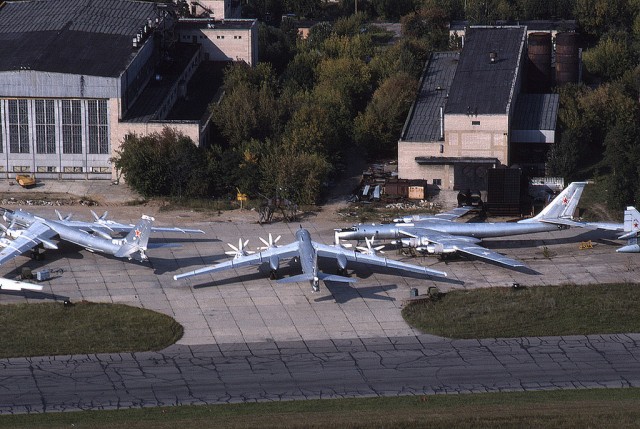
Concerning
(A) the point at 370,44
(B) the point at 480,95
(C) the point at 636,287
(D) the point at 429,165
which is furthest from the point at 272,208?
(A) the point at 370,44

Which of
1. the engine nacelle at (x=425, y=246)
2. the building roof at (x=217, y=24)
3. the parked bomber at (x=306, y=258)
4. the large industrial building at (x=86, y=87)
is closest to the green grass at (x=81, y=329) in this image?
the parked bomber at (x=306, y=258)

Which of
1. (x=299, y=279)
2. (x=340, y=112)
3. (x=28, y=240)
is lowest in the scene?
(x=299, y=279)

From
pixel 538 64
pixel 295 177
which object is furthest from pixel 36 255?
pixel 538 64

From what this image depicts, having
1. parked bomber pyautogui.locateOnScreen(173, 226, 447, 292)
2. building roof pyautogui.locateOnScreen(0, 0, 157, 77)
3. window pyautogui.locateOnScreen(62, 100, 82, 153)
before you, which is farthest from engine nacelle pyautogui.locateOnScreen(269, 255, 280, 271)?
building roof pyautogui.locateOnScreen(0, 0, 157, 77)

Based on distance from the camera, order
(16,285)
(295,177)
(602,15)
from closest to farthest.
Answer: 1. (16,285)
2. (295,177)
3. (602,15)

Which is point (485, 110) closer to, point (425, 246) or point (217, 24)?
point (425, 246)

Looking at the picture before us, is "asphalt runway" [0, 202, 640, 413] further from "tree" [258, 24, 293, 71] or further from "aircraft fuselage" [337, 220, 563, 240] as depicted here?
"tree" [258, 24, 293, 71]

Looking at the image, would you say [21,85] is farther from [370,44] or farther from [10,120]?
[370,44]
